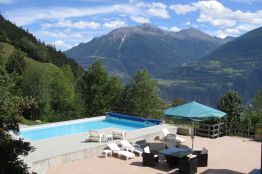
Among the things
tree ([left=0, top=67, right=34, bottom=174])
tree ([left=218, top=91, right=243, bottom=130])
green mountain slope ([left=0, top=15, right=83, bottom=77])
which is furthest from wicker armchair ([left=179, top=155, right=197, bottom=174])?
green mountain slope ([left=0, top=15, right=83, bottom=77])

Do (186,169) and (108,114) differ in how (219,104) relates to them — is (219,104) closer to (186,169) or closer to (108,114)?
(108,114)

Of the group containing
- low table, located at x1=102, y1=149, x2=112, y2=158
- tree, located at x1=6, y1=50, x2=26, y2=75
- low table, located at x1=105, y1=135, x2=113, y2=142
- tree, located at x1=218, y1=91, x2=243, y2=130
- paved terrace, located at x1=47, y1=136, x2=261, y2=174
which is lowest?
paved terrace, located at x1=47, y1=136, x2=261, y2=174

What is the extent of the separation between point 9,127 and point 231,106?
52.9 ft

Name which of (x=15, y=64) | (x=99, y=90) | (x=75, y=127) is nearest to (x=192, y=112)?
(x=75, y=127)

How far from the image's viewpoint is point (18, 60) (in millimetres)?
58094

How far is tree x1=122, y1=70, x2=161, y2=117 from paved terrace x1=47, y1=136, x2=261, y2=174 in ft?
41.3

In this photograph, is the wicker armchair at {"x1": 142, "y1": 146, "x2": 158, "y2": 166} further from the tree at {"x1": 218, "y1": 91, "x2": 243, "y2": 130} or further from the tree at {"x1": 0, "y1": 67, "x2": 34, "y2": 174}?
the tree at {"x1": 218, "y1": 91, "x2": 243, "y2": 130}

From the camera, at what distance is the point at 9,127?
7051 millimetres

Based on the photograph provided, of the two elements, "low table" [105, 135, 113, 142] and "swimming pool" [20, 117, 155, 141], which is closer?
"low table" [105, 135, 113, 142]

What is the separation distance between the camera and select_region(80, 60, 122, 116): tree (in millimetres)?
28078

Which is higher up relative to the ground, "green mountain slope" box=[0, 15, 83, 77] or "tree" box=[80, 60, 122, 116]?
"green mountain slope" box=[0, 15, 83, 77]

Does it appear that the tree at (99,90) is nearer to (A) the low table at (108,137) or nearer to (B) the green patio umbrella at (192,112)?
(A) the low table at (108,137)

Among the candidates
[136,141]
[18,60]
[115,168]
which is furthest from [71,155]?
[18,60]

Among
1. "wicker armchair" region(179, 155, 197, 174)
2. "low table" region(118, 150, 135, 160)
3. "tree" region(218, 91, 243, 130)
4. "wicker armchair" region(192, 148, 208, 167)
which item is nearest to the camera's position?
"wicker armchair" region(179, 155, 197, 174)
